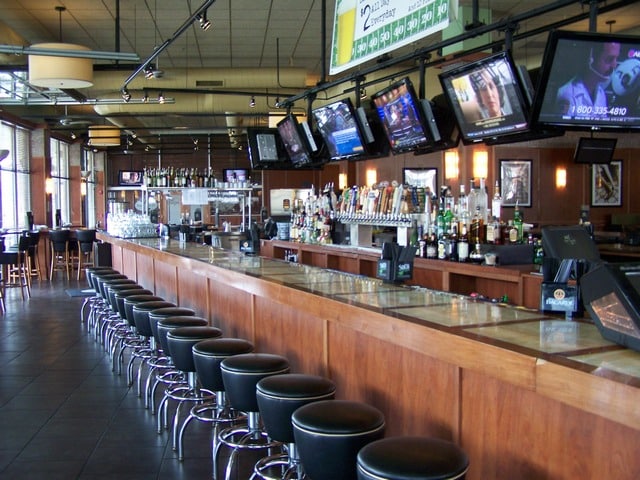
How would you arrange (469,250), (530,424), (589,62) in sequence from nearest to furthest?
(530,424) → (589,62) → (469,250)

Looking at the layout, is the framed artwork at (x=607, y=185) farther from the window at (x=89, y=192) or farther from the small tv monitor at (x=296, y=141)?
the window at (x=89, y=192)

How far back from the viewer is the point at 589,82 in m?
3.72

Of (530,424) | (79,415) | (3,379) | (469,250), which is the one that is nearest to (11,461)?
(79,415)

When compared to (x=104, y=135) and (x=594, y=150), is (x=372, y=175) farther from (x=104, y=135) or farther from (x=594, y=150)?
(x=104, y=135)

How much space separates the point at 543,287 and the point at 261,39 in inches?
330

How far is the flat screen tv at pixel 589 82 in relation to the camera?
3.61 meters

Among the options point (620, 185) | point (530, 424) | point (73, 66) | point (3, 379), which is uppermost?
point (73, 66)

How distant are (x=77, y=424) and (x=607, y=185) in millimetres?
11371

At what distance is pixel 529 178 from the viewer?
12242 mm

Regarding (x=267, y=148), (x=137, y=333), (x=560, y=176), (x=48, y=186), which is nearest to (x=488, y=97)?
(x=137, y=333)

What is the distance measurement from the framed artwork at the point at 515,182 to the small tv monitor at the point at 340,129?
20.3 ft

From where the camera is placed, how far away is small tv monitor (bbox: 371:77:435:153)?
5090 millimetres

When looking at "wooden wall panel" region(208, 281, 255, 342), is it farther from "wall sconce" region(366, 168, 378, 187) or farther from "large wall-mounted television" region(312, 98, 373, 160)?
"wall sconce" region(366, 168, 378, 187)

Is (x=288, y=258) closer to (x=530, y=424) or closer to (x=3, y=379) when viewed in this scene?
(x=3, y=379)
